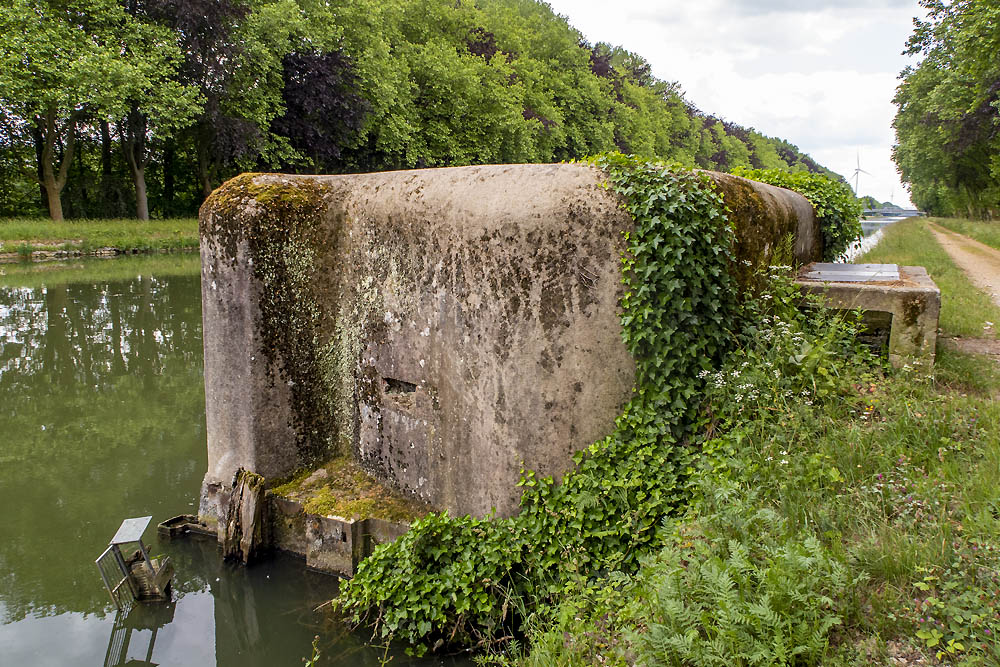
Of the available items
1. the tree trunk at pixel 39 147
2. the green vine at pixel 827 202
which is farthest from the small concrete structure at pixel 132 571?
the tree trunk at pixel 39 147

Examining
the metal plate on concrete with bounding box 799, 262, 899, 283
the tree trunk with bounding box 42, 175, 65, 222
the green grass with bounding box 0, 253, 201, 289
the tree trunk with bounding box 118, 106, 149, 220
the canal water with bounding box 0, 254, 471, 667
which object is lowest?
the canal water with bounding box 0, 254, 471, 667

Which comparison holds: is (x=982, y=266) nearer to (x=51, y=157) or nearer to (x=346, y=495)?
(x=346, y=495)

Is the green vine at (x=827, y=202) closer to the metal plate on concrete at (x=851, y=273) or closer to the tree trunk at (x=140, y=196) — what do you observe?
the metal plate on concrete at (x=851, y=273)

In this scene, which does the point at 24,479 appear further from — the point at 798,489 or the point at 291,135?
the point at 291,135

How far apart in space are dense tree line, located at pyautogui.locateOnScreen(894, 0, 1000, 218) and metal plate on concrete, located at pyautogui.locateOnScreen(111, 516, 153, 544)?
16.9m

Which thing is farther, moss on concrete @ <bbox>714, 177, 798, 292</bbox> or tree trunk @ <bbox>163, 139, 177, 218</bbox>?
tree trunk @ <bbox>163, 139, 177, 218</bbox>

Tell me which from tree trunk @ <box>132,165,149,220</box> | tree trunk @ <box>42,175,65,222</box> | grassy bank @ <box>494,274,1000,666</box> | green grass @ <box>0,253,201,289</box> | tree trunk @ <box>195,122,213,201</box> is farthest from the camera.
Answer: tree trunk @ <box>195,122,213,201</box>

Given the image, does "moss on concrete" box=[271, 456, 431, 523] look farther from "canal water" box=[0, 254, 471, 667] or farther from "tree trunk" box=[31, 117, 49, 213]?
"tree trunk" box=[31, 117, 49, 213]

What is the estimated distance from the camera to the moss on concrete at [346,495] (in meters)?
5.36

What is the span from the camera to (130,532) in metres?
4.88

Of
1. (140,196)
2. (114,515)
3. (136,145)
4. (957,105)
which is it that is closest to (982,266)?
(957,105)

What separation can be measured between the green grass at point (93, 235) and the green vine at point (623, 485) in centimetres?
2435

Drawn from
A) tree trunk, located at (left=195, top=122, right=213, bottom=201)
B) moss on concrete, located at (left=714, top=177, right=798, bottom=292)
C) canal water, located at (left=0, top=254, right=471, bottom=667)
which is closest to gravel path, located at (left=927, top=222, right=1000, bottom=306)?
moss on concrete, located at (left=714, top=177, right=798, bottom=292)

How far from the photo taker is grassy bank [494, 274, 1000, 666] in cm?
270
